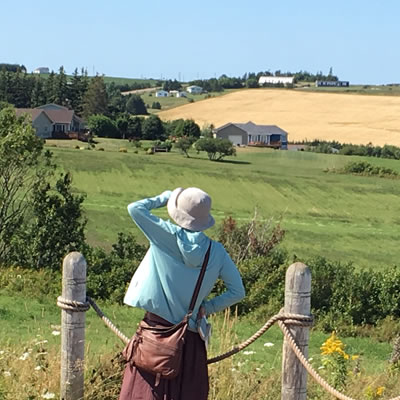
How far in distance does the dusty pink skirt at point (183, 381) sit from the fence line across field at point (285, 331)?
1.50 feet

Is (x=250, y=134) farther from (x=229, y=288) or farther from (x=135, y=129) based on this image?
(x=229, y=288)

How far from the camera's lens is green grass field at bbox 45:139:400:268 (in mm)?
30062

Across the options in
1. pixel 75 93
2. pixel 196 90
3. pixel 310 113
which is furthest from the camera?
pixel 196 90

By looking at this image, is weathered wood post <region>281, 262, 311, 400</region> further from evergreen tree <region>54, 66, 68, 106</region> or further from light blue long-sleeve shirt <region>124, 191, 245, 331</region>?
evergreen tree <region>54, 66, 68, 106</region>

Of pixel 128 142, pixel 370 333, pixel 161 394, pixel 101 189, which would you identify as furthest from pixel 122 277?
pixel 128 142

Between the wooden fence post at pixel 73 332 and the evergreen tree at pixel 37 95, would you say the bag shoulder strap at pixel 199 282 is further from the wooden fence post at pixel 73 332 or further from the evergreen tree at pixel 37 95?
the evergreen tree at pixel 37 95

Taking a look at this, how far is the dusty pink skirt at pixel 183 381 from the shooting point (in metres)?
4.31

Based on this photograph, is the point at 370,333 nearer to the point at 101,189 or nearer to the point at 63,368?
the point at 63,368

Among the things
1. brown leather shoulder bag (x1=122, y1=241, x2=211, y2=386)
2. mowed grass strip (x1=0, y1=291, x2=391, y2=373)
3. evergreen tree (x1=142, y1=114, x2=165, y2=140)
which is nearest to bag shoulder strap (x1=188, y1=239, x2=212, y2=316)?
brown leather shoulder bag (x1=122, y1=241, x2=211, y2=386)

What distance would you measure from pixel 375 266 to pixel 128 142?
188 feet

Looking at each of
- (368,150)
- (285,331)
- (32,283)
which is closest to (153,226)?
(285,331)

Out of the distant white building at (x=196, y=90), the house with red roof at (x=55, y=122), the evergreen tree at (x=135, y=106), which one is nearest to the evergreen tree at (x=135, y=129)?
the house with red roof at (x=55, y=122)

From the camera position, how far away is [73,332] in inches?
197

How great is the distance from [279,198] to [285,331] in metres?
39.8
